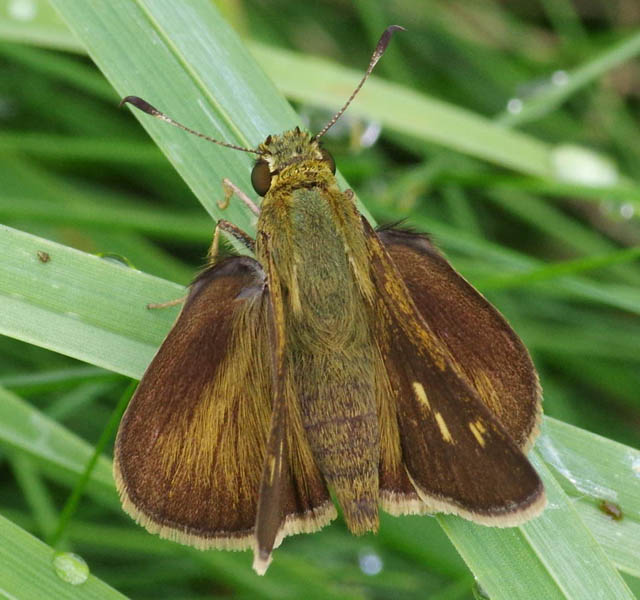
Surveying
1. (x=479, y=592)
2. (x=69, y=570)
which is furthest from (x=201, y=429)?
(x=479, y=592)

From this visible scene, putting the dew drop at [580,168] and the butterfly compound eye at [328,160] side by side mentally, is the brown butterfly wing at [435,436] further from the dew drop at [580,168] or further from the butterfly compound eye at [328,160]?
the dew drop at [580,168]

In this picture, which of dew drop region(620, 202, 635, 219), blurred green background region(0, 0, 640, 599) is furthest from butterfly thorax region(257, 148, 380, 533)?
dew drop region(620, 202, 635, 219)

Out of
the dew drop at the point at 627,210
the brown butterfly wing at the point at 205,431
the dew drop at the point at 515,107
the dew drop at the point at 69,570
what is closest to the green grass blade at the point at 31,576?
the dew drop at the point at 69,570

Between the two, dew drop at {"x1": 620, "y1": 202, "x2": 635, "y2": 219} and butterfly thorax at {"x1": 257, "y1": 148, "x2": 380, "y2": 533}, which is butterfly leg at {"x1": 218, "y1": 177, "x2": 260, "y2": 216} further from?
dew drop at {"x1": 620, "y1": 202, "x2": 635, "y2": 219}

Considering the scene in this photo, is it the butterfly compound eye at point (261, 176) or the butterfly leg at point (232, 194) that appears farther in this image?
the butterfly leg at point (232, 194)

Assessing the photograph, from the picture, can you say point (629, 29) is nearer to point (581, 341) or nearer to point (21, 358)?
point (581, 341)

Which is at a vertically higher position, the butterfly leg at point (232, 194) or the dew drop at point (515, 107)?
the dew drop at point (515, 107)

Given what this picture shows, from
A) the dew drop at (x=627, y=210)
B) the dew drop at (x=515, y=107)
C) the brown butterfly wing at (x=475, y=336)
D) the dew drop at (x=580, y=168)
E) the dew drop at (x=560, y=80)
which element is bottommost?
the brown butterfly wing at (x=475, y=336)

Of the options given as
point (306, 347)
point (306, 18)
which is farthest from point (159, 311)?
point (306, 18)
